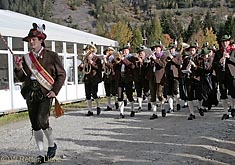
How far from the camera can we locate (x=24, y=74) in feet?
27.0

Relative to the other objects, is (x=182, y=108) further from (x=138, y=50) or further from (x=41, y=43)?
(x=41, y=43)

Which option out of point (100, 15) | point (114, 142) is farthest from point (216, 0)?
point (114, 142)

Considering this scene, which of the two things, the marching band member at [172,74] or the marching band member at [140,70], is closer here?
the marching band member at [172,74]

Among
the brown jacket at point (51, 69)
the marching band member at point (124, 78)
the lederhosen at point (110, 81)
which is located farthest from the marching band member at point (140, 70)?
the brown jacket at point (51, 69)

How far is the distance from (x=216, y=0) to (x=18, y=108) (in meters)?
183

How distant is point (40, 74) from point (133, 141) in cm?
284

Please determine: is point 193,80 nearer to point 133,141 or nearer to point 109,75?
point 109,75

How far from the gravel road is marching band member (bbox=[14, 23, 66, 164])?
0.55 m

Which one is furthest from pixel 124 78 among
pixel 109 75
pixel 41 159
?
pixel 41 159

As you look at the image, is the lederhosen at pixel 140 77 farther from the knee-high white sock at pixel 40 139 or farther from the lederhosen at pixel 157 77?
the knee-high white sock at pixel 40 139

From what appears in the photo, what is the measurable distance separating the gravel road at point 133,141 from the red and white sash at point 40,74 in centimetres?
126

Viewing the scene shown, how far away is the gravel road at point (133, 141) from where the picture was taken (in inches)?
324

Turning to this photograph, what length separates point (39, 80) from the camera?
26.3 feet

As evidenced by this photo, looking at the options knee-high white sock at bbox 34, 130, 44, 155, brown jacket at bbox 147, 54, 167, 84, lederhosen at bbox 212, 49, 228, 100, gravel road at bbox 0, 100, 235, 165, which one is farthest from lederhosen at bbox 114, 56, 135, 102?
knee-high white sock at bbox 34, 130, 44, 155
